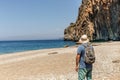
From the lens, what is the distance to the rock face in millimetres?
105231

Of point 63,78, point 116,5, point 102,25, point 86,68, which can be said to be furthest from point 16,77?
point 102,25

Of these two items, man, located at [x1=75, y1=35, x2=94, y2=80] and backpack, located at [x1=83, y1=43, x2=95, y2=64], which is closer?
backpack, located at [x1=83, y1=43, x2=95, y2=64]

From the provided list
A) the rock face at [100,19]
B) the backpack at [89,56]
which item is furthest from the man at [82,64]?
the rock face at [100,19]

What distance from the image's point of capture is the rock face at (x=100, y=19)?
105231mm

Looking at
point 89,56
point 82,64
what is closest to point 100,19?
point 82,64

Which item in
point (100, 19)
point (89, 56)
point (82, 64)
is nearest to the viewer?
point (89, 56)

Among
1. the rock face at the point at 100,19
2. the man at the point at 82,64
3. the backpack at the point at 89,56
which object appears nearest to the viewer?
the backpack at the point at 89,56

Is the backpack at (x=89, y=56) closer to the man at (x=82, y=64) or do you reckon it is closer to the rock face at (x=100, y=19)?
the man at (x=82, y=64)

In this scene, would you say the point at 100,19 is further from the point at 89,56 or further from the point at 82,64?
the point at 89,56

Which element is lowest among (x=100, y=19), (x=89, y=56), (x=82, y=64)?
(x=82, y=64)

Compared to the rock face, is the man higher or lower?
lower

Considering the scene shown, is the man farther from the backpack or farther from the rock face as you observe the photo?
the rock face

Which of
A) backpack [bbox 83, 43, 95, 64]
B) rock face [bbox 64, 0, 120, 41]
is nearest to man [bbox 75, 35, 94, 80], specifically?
backpack [bbox 83, 43, 95, 64]

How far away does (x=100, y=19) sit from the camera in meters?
114
